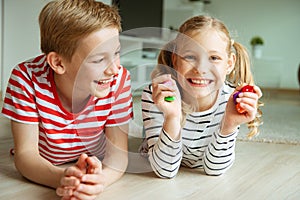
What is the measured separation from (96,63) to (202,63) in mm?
246

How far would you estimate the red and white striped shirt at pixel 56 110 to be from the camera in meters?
0.95

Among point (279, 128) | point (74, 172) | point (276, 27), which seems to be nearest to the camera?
point (74, 172)

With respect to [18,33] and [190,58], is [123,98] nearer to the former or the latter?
[190,58]

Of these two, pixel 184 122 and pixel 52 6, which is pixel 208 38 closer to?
pixel 184 122

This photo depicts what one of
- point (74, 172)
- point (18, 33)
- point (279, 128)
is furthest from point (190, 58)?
point (18, 33)

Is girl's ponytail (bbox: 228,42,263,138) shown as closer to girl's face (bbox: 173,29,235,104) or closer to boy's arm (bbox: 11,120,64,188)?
girl's face (bbox: 173,29,235,104)

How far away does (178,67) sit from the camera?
973 mm

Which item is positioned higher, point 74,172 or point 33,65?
point 33,65

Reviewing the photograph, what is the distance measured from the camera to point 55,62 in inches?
36.6

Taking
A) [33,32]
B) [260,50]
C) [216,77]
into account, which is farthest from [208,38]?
[260,50]

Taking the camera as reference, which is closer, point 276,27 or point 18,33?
point 18,33

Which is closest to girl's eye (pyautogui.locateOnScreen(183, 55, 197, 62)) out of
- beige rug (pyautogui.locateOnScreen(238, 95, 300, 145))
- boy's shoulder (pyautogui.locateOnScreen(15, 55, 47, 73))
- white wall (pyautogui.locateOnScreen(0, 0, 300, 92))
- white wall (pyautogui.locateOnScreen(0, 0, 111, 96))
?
boy's shoulder (pyautogui.locateOnScreen(15, 55, 47, 73))

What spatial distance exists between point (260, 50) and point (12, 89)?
3933 mm

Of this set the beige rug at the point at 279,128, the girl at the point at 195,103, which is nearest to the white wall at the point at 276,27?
the beige rug at the point at 279,128
